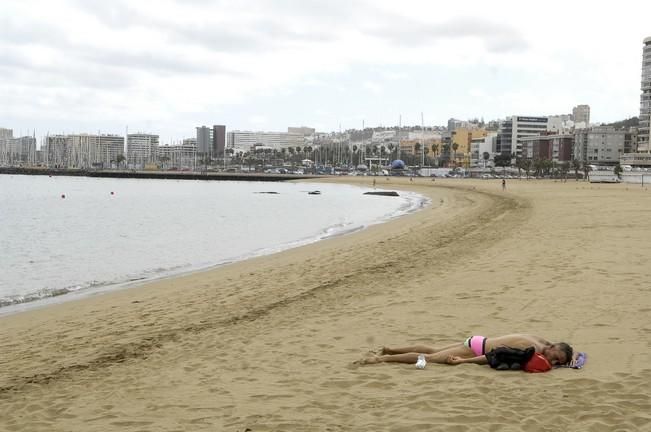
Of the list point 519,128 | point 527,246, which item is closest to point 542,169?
point 519,128

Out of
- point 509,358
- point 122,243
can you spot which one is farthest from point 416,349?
point 122,243

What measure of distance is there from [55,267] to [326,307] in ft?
34.3

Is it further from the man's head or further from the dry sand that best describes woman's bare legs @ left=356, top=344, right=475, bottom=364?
the man's head

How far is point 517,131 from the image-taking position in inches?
6757

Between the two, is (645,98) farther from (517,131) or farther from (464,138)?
(464,138)

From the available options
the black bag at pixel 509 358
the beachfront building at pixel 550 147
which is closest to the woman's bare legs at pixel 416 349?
the black bag at pixel 509 358

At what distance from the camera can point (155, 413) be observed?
4.93 m

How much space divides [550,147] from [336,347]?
158207 mm

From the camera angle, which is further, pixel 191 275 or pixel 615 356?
pixel 191 275

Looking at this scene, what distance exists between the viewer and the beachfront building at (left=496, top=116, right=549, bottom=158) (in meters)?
171

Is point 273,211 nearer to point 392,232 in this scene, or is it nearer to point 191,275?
point 392,232

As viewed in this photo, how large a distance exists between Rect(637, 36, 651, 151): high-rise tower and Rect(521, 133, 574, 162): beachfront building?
1609cm

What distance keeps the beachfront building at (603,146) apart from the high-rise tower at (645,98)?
5.53 meters

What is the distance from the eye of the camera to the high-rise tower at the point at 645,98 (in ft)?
424
